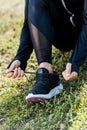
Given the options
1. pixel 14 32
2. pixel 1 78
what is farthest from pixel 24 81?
pixel 14 32

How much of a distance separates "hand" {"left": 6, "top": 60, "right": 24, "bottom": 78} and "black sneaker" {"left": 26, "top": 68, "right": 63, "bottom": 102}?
0.14 m

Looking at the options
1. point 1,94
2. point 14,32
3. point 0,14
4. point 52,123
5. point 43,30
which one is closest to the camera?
point 52,123

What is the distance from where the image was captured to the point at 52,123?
340 cm

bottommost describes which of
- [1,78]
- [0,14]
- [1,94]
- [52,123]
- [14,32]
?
[52,123]

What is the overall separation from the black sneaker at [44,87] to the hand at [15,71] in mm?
142

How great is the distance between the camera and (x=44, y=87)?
11.6ft

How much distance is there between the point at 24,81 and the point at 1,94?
0.91ft

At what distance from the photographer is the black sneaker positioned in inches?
138

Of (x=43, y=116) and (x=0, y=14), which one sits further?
(x=0, y=14)

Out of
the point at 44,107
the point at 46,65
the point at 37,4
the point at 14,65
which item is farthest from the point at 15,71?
the point at 37,4

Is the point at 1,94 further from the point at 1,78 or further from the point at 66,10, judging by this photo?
the point at 66,10

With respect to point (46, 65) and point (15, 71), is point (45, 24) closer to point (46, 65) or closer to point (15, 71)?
point (46, 65)

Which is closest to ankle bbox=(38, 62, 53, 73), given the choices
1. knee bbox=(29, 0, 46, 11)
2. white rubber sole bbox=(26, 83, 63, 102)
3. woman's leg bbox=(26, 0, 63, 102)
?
woman's leg bbox=(26, 0, 63, 102)

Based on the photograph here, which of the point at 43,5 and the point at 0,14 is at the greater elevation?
the point at 0,14
